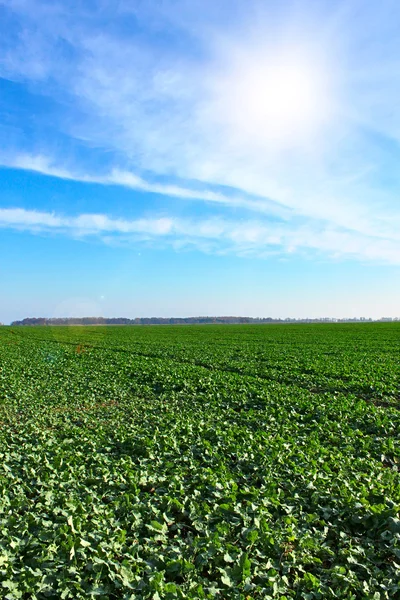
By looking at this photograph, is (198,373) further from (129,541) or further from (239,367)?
(129,541)

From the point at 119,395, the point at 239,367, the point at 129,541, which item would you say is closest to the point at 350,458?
the point at 129,541

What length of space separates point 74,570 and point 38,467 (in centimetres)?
403

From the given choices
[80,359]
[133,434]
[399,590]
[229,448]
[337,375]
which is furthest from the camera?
[80,359]

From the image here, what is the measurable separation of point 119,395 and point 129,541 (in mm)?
11592

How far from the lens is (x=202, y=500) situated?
7133 millimetres

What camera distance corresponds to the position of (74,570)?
5.06m

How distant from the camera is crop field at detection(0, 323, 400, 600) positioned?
201 inches

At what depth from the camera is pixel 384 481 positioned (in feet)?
25.4

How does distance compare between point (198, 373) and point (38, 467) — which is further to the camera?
point (198, 373)

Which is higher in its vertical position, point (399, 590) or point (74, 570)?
point (74, 570)

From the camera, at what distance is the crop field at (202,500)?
510 cm

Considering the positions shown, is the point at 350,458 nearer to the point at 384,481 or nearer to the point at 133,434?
the point at 384,481

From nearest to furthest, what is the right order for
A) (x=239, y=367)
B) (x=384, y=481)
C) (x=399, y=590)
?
(x=399, y=590)
(x=384, y=481)
(x=239, y=367)

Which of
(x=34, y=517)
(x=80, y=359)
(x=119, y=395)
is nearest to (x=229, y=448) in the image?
(x=34, y=517)
